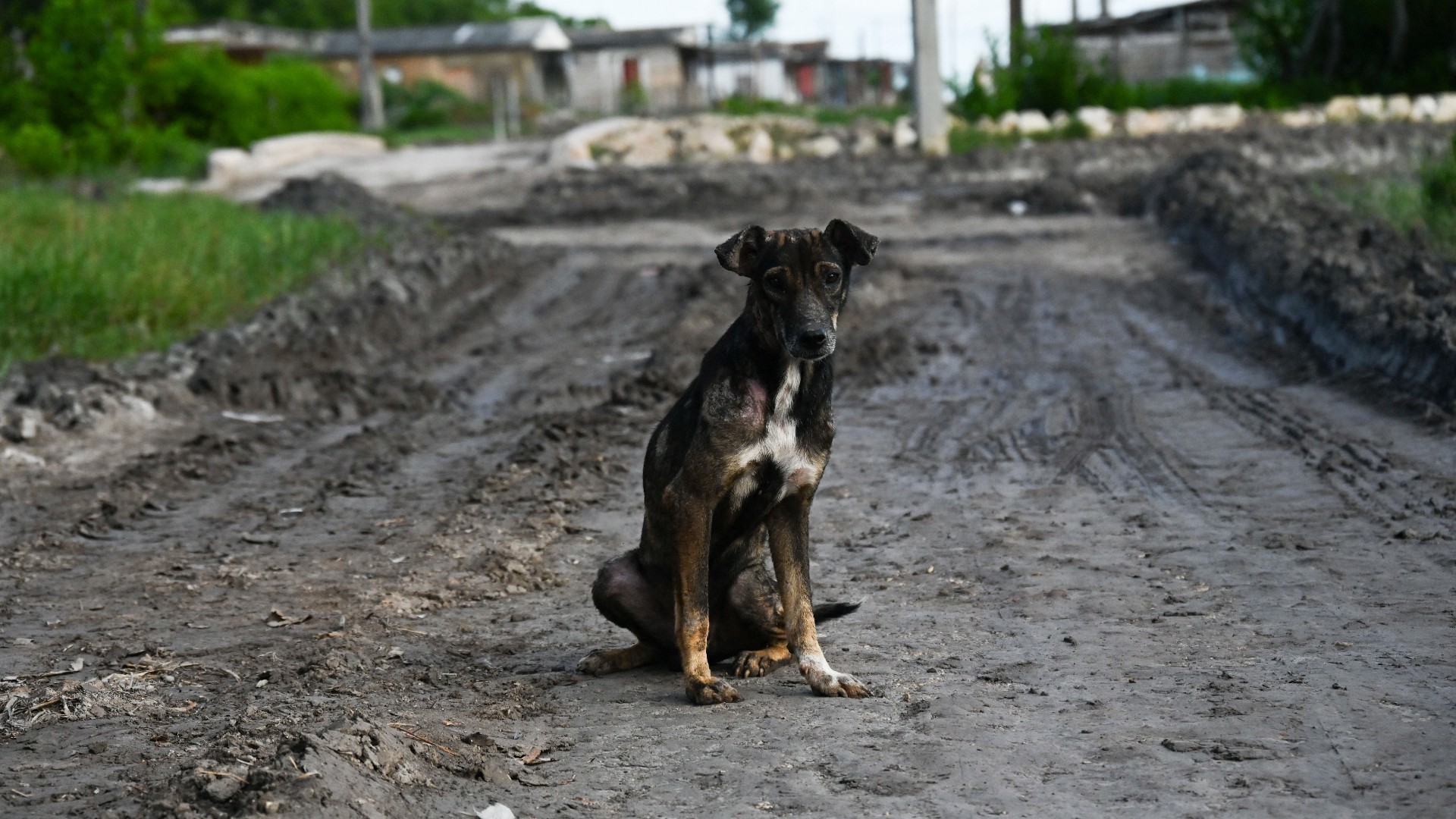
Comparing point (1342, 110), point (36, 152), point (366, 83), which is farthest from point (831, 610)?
point (366, 83)

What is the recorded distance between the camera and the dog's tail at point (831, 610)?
19.2ft

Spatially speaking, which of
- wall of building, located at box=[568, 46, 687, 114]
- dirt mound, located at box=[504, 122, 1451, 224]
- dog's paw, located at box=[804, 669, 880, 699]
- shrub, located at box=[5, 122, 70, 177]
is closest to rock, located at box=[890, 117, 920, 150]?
dirt mound, located at box=[504, 122, 1451, 224]

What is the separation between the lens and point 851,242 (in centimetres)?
538

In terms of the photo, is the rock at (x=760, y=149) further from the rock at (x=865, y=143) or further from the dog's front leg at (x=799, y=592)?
the dog's front leg at (x=799, y=592)

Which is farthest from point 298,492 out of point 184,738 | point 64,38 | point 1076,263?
point 64,38

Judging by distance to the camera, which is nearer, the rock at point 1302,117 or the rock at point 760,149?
the rock at point 760,149

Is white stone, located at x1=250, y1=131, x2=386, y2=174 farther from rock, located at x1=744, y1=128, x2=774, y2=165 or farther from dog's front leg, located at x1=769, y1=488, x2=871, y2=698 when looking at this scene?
dog's front leg, located at x1=769, y1=488, x2=871, y2=698

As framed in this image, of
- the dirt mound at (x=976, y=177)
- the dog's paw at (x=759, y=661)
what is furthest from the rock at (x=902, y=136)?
the dog's paw at (x=759, y=661)

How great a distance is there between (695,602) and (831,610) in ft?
2.42

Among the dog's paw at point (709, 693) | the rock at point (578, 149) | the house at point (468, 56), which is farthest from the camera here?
the house at point (468, 56)

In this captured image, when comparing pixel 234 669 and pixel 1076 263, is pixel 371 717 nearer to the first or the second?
pixel 234 669

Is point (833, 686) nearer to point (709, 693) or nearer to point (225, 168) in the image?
point (709, 693)

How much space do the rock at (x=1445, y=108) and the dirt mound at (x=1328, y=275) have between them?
19.7m

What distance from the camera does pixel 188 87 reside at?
3828 centimetres
